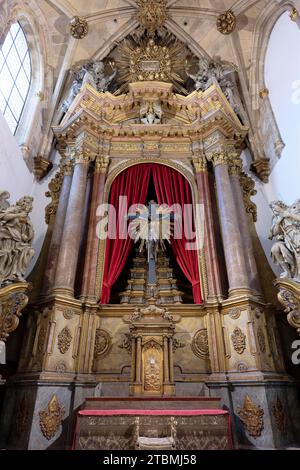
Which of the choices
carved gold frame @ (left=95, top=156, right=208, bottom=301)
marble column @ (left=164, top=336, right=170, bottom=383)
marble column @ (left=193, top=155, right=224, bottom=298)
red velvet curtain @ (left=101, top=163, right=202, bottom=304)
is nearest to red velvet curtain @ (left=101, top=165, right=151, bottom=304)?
red velvet curtain @ (left=101, top=163, right=202, bottom=304)

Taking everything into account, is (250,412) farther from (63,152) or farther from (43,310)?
(63,152)

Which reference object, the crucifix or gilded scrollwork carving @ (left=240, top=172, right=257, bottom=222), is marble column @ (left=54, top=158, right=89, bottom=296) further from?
gilded scrollwork carving @ (left=240, top=172, right=257, bottom=222)

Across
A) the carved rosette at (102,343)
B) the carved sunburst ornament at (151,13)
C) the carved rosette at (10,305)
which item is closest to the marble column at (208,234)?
the carved rosette at (102,343)

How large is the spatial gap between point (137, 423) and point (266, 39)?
10456 mm

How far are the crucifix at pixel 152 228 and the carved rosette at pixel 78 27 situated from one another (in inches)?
259

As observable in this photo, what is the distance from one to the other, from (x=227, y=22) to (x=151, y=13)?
249 centimetres

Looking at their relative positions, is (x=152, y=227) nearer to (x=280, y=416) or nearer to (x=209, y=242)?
(x=209, y=242)

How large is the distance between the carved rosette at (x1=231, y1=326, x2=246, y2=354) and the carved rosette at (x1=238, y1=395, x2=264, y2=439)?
2.42 ft

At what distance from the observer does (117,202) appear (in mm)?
7516

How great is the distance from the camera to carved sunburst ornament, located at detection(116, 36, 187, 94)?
30.4 ft

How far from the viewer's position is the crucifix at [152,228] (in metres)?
6.73
